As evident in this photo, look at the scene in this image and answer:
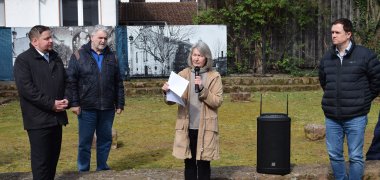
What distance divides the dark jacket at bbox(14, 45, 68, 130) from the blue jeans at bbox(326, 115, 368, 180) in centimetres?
283

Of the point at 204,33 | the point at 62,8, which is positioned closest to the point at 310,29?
the point at 204,33

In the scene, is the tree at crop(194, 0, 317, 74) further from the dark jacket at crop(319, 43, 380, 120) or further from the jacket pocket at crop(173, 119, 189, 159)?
the jacket pocket at crop(173, 119, 189, 159)

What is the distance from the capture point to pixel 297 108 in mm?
14750

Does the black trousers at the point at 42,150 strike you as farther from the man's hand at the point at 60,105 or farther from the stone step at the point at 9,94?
the stone step at the point at 9,94

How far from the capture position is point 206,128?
5.89 m

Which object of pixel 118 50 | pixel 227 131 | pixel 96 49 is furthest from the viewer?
pixel 118 50

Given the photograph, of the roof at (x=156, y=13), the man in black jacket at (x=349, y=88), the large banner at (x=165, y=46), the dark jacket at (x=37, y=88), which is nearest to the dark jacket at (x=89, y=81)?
the dark jacket at (x=37, y=88)

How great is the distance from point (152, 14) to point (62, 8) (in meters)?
12.6

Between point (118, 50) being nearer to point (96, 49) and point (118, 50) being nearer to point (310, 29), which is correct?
point (310, 29)

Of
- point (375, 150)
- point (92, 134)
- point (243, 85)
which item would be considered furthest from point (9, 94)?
point (375, 150)

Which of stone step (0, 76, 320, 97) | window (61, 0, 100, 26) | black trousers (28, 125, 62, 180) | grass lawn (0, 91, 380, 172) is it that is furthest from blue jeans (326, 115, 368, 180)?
window (61, 0, 100, 26)

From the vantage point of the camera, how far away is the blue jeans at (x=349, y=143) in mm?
6012

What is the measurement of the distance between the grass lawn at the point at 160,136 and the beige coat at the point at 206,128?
7.52 feet

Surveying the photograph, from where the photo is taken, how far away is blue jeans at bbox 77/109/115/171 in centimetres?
700
